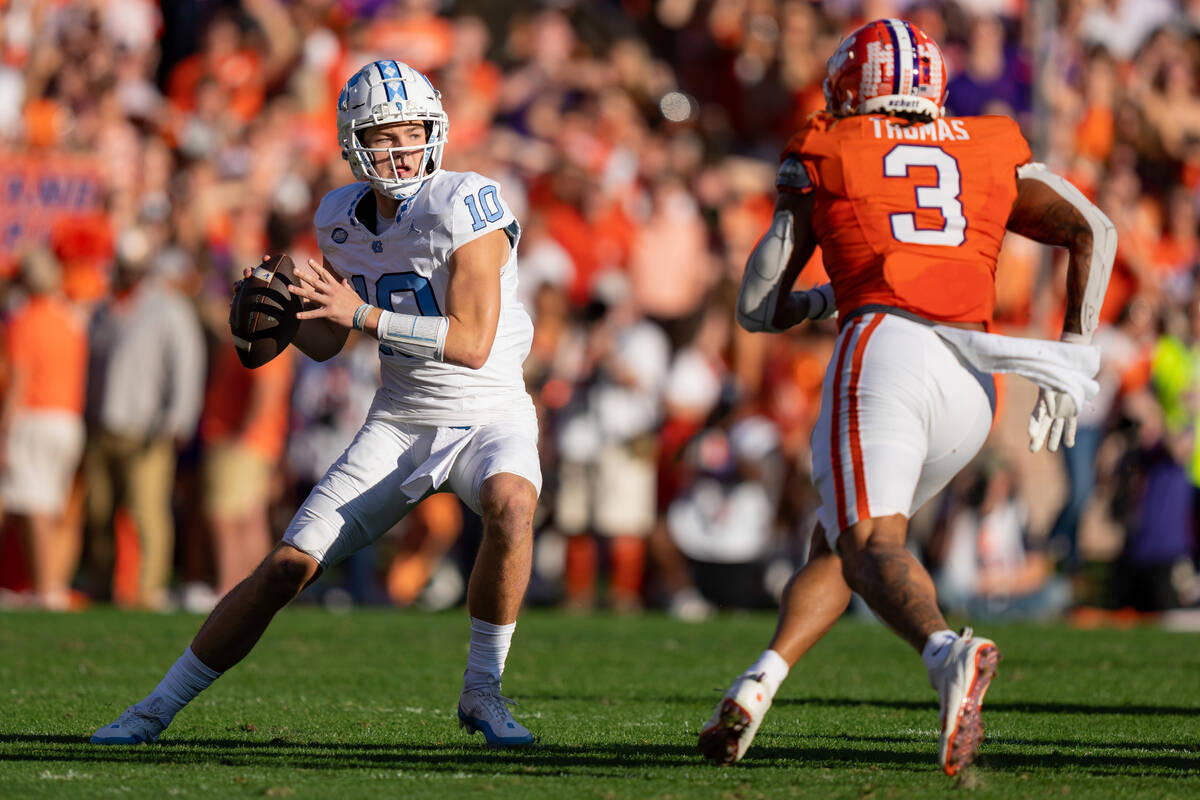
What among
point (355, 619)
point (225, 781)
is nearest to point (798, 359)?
point (355, 619)

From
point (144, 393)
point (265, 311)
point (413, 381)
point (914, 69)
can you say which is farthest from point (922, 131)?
point (144, 393)

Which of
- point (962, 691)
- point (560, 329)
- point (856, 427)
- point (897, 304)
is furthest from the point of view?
point (560, 329)

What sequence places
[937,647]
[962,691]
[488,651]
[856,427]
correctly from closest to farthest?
[962,691] < [937,647] < [856,427] < [488,651]

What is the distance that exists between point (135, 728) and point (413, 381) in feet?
4.14

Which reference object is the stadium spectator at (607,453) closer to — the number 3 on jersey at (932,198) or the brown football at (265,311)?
the brown football at (265,311)

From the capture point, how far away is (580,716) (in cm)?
562

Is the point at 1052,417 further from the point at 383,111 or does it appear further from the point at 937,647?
the point at 383,111

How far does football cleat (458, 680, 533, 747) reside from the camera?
4918mm

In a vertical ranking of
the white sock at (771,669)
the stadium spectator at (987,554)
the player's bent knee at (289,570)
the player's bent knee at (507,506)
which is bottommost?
the stadium spectator at (987,554)

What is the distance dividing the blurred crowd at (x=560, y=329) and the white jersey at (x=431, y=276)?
5.16 meters

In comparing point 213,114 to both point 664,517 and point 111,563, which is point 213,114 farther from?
point 664,517

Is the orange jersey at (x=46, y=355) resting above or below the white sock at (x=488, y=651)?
above

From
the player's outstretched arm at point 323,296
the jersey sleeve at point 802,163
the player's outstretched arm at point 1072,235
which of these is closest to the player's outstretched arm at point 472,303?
the player's outstretched arm at point 323,296

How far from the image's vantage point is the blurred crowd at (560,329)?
10227 mm
